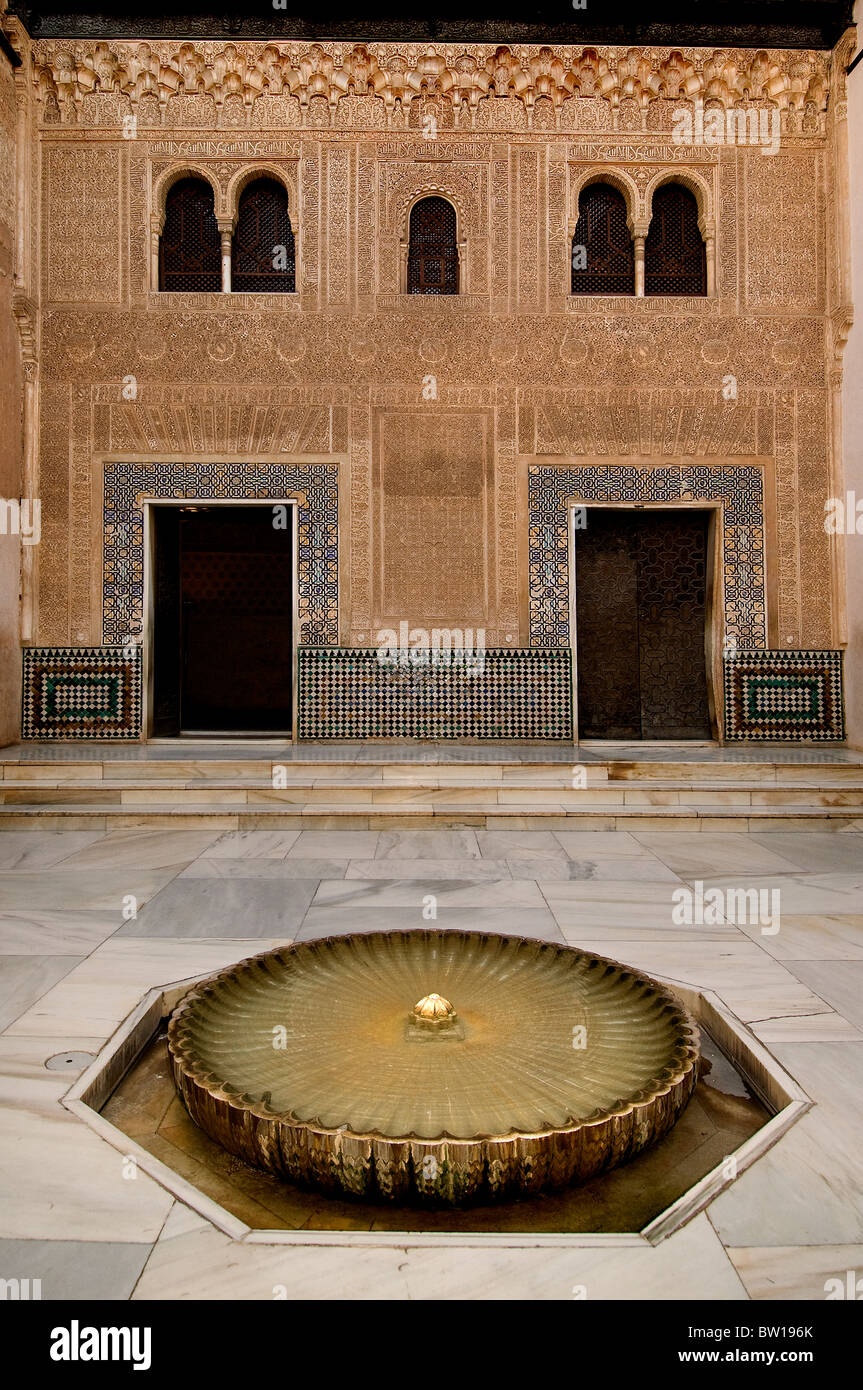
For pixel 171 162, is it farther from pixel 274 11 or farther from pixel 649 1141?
pixel 649 1141

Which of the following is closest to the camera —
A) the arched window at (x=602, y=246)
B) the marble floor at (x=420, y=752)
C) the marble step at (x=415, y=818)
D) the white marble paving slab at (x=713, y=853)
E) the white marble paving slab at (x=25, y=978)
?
the white marble paving slab at (x=25, y=978)

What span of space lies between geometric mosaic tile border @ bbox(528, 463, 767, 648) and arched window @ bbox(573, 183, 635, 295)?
3.86ft

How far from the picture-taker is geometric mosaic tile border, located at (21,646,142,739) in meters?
5.04

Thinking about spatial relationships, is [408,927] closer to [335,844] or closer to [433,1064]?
[433,1064]

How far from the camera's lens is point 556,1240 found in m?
1.02

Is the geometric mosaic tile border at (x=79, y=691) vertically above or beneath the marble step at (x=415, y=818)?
above

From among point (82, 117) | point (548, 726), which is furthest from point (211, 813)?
point (82, 117)

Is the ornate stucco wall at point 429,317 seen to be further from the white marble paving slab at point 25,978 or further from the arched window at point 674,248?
the white marble paving slab at point 25,978

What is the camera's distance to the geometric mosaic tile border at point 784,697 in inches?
201

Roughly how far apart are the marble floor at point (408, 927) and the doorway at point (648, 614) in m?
1.79

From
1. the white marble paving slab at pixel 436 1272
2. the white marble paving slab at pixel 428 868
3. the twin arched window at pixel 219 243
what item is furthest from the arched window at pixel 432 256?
the white marble paving slab at pixel 436 1272

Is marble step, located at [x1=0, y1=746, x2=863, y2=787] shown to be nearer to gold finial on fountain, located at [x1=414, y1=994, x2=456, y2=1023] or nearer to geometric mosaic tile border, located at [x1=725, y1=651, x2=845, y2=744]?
geometric mosaic tile border, located at [x1=725, y1=651, x2=845, y2=744]
